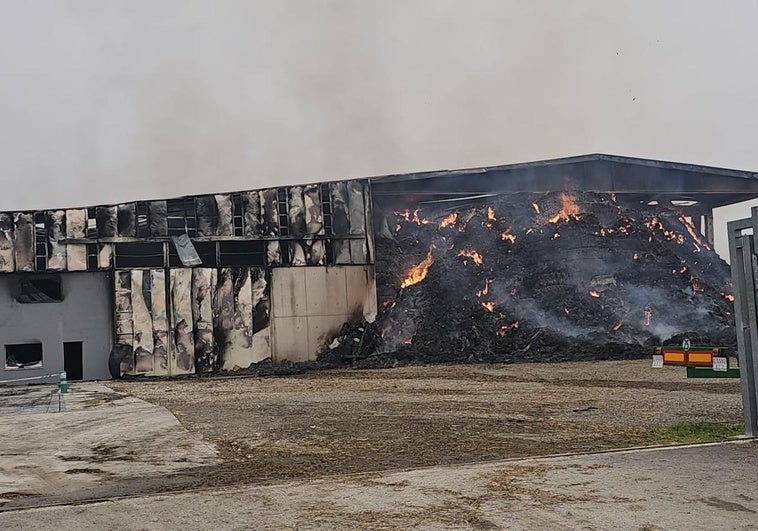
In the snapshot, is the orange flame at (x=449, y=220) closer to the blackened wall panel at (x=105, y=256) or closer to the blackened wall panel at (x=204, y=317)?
the blackened wall panel at (x=204, y=317)

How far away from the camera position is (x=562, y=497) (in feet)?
19.5

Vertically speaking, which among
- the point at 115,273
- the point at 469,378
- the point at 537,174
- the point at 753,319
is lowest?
the point at 469,378

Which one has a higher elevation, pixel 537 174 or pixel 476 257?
pixel 537 174

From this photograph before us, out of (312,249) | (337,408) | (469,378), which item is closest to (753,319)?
(337,408)

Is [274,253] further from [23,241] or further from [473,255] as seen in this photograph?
[23,241]

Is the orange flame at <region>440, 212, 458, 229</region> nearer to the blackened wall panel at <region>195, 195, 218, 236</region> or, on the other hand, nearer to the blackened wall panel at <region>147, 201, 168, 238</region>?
the blackened wall panel at <region>195, 195, 218, 236</region>

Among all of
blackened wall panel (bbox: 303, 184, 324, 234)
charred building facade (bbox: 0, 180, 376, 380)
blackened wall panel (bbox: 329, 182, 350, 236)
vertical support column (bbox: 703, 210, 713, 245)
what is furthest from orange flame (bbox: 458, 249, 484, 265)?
vertical support column (bbox: 703, 210, 713, 245)

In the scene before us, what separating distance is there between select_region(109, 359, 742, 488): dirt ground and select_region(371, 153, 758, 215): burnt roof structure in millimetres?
9990

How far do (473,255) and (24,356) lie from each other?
17.2 m

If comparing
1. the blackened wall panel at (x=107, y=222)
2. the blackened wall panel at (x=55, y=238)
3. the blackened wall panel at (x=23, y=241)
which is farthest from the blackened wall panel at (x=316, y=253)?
the blackened wall panel at (x=23, y=241)

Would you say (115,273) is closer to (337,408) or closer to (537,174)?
(337,408)

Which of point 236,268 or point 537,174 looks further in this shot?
point 537,174

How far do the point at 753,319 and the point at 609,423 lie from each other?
3.28 m

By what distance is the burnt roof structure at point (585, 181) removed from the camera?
95.1 ft
